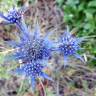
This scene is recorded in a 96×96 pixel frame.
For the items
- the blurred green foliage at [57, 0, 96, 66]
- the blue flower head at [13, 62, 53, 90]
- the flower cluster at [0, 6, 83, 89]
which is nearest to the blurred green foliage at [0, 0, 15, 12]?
the blurred green foliage at [57, 0, 96, 66]

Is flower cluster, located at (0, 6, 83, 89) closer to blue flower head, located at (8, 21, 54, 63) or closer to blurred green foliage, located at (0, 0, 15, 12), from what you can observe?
blue flower head, located at (8, 21, 54, 63)

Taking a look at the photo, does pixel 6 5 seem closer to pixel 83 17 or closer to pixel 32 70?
pixel 83 17

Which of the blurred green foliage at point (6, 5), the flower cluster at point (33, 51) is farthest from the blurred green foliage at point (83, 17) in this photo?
the flower cluster at point (33, 51)

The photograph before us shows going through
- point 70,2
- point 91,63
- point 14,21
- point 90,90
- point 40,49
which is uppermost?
point 70,2

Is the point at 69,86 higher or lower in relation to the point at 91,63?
lower

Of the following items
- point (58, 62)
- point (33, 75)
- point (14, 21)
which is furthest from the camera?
point (58, 62)

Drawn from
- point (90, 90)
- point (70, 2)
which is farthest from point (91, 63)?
point (70, 2)

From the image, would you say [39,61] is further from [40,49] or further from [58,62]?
[58,62]

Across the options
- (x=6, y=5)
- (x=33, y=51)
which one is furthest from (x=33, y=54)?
(x=6, y=5)
